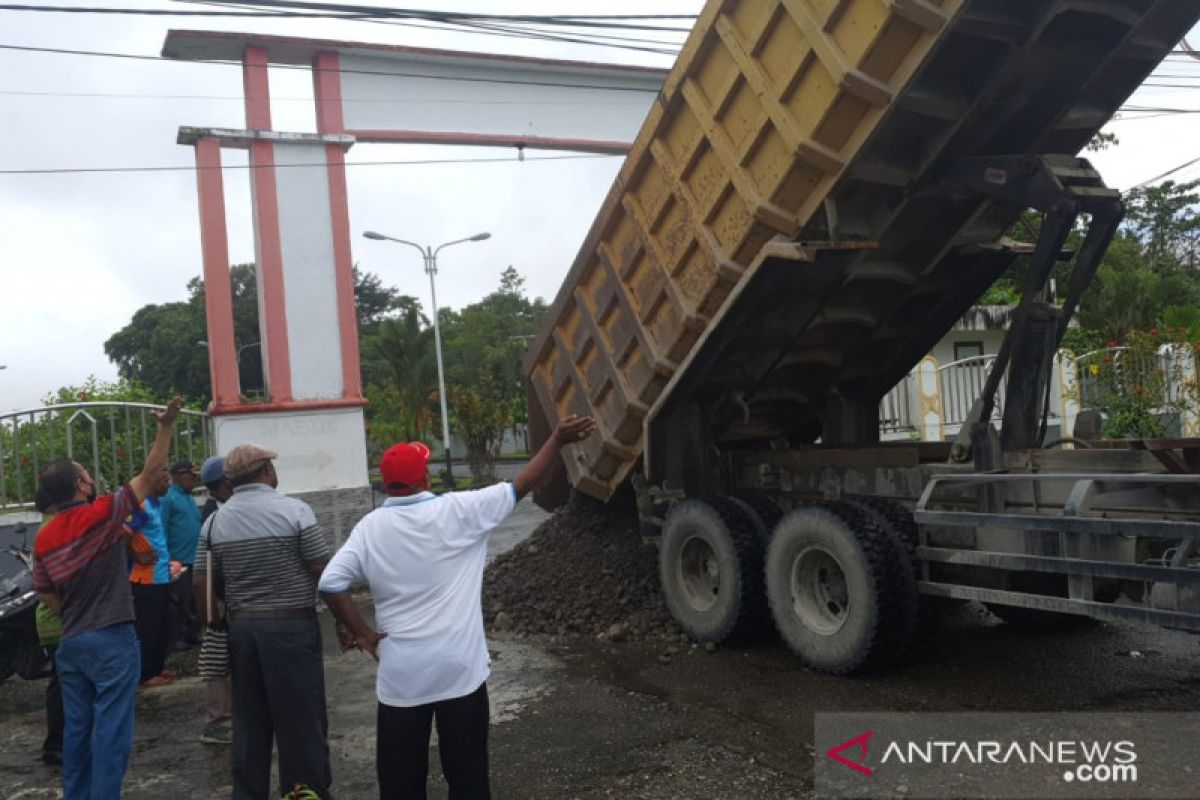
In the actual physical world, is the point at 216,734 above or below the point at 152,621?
below

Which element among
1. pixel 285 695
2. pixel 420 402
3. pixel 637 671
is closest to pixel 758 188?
pixel 637 671

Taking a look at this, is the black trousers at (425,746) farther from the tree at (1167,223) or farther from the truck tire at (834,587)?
the tree at (1167,223)

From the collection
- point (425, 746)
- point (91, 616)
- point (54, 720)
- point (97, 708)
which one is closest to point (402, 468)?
point (425, 746)

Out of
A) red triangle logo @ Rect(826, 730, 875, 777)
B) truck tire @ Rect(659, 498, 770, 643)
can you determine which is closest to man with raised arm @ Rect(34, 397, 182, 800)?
red triangle logo @ Rect(826, 730, 875, 777)

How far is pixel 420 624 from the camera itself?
315 cm

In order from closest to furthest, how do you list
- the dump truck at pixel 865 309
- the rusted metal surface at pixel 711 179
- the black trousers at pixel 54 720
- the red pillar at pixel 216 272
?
1. the dump truck at pixel 865 309
2. the rusted metal surface at pixel 711 179
3. the black trousers at pixel 54 720
4. the red pillar at pixel 216 272

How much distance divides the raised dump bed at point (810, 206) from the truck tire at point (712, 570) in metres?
0.44

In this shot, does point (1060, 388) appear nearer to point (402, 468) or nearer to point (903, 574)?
point (903, 574)

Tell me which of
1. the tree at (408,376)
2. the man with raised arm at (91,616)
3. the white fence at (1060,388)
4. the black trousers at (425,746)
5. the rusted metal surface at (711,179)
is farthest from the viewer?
the tree at (408,376)

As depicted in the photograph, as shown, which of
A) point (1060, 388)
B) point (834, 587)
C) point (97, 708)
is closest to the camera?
point (97, 708)

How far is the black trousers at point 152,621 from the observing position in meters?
5.64

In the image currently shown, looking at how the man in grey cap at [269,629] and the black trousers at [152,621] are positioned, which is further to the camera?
the black trousers at [152,621]

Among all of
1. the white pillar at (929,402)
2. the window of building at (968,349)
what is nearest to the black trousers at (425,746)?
the white pillar at (929,402)

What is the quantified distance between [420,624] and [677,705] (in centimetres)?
226
